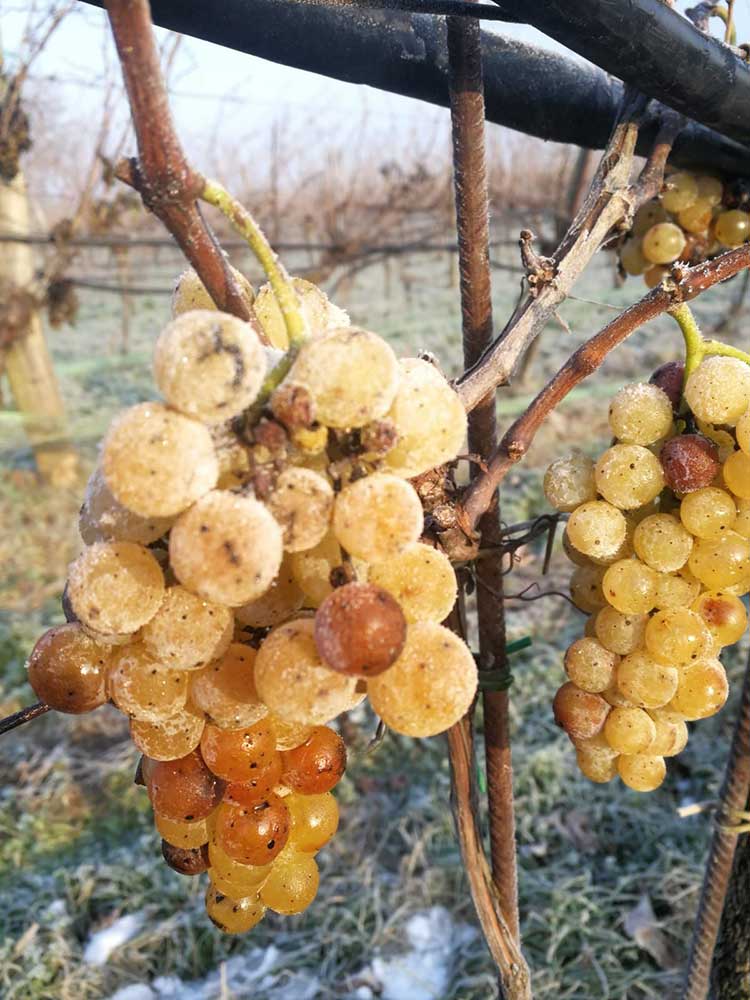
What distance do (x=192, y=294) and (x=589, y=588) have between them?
428mm

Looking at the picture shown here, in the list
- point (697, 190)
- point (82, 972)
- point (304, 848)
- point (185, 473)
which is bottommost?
point (82, 972)

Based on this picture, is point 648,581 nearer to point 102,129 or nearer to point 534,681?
point 534,681

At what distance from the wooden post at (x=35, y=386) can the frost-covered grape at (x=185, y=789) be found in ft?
14.9

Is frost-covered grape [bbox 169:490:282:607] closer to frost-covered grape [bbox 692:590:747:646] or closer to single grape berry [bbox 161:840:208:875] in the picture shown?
single grape berry [bbox 161:840:208:875]

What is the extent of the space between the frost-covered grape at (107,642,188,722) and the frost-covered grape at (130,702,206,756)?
0.02 m

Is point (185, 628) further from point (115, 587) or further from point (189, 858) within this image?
point (189, 858)

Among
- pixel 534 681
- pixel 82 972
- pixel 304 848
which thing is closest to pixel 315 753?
pixel 304 848

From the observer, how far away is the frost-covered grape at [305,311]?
510 millimetres

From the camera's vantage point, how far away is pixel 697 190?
3.23 ft

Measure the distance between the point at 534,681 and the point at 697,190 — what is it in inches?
79.2

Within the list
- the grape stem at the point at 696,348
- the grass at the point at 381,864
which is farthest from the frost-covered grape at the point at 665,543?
the grass at the point at 381,864

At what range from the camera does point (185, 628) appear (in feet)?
1.50

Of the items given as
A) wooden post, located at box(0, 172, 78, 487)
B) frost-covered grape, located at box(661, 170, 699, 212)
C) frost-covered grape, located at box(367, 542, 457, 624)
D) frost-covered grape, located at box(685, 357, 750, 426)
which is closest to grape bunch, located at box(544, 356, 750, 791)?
frost-covered grape, located at box(685, 357, 750, 426)

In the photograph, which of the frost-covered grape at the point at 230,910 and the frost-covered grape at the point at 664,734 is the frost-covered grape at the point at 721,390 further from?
the frost-covered grape at the point at 230,910
